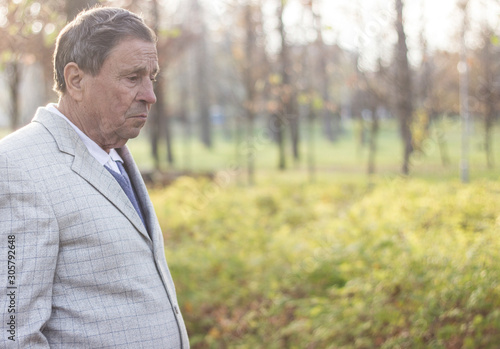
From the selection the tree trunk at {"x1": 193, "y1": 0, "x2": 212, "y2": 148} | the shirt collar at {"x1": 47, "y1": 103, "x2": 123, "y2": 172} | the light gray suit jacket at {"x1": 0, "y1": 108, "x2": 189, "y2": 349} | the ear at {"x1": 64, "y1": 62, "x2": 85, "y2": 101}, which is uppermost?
the tree trunk at {"x1": 193, "y1": 0, "x2": 212, "y2": 148}

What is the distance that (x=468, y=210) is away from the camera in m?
7.13

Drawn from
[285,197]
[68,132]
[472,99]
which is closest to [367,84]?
[285,197]

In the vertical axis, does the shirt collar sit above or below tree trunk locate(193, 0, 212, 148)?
below

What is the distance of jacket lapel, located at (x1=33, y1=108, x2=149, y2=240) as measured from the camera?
1.89 meters

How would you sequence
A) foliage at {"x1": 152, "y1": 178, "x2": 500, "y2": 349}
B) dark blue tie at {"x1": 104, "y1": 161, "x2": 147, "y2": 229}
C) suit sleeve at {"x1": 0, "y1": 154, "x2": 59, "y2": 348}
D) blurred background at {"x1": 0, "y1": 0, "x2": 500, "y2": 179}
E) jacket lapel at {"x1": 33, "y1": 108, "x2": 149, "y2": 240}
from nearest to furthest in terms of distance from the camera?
1. suit sleeve at {"x1": 0, "y1": 154, "x2": 59, "y2": 348}
2. jacket lapel at {"x1": 33, "y1": 108, "x2": 149, "y2": 240}
3. dark blue tie at {"x1": 104, "y1": 161, "x2": 147, "y2": 229}
4. foliage at {"x1": 152, "y1": 178, "x2": 500, "y2": 349}
5. blurred background at {"x1": 0, "y1": 0, "x2": 500, "y2": 179}

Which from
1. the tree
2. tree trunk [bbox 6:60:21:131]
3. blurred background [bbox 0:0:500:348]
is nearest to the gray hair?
blurred background [bbox 0:0:500:348]

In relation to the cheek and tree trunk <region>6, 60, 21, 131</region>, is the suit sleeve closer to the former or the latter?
the cheek

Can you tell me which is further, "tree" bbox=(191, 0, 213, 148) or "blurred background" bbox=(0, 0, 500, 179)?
"tree" bbox=(191, 0, 213, 148)

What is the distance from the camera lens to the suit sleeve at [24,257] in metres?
1.63

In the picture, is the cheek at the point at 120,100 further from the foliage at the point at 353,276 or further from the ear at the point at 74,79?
the foliage at the point at 353,276

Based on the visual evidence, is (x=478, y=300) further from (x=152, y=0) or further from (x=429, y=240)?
(x=152, y=0)

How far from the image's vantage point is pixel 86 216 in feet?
5.90

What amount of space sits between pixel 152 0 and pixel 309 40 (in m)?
6.44

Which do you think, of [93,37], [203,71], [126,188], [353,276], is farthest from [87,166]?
[203,71]
